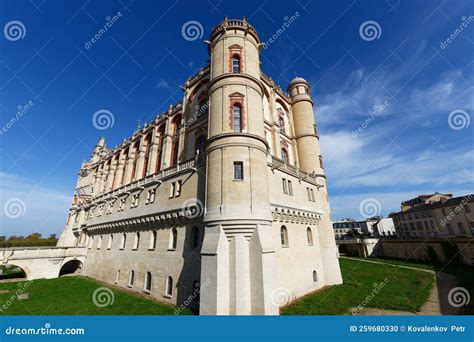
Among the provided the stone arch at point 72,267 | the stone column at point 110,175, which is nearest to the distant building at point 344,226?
the stone column at point 110,175

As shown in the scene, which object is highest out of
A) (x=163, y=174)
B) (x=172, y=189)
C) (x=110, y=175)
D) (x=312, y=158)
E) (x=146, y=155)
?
(x=146, y=155)

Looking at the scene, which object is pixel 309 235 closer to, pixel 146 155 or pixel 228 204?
pixel 228 204

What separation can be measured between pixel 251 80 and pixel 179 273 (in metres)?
16.7

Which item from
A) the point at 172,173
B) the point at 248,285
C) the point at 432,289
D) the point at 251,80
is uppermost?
the point at 251,80

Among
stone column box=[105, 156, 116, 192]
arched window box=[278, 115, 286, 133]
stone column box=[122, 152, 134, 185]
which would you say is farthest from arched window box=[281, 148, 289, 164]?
stone column box=[105, 156, 116, 192]

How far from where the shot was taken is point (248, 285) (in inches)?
516

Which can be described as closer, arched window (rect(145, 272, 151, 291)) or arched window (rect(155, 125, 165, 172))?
arched window (rect(145, 272, 151, 291))

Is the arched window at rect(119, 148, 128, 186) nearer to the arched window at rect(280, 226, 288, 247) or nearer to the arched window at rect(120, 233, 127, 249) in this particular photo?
the arched window at rect(120, 233, 127, 249)

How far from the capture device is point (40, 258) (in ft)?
100

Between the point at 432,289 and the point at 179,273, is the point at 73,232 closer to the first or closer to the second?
the point at 179,273

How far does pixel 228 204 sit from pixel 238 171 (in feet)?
8.41

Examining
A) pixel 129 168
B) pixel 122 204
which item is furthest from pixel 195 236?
pixel 129 168

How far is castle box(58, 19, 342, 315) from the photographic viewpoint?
13.5m

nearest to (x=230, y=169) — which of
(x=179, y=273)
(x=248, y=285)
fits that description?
(x=248, y=285)
